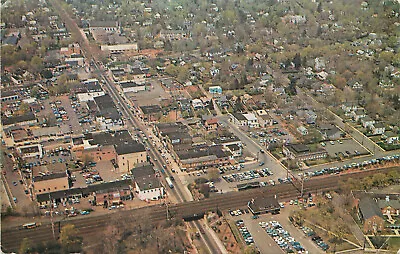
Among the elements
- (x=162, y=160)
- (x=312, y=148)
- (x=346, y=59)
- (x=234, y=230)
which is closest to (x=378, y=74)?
(x=346, y=59)

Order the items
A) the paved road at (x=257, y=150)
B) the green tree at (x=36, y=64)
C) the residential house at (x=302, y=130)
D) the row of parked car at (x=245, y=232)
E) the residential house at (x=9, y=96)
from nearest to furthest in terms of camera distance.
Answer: the row of parked car at (x=245, y=232)
the paved road at (x=257, y=150)
the residential house at (x=302, y=130)
the residential house at (x=9, y=96)
the green tree at (x=36, y=64)

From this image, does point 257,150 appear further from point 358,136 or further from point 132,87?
point 132,87

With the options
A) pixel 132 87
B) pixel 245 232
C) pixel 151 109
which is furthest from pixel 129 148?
pixel 132 87

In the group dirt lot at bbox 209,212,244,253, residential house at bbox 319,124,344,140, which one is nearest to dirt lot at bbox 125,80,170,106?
residential house at bbox 319,124,344,140

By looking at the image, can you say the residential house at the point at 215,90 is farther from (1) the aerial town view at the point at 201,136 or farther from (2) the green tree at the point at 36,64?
(2) the green tree at the point at 36,64

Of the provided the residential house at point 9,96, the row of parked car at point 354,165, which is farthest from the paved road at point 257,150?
the residential house at point 9,96

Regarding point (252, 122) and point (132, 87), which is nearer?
point (252, 122)

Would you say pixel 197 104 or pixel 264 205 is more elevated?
pixel 197 104

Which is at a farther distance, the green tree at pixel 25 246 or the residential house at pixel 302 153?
the residential house at pixel 302 153

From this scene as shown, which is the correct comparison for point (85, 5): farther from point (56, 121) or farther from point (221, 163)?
point (221, 163)
